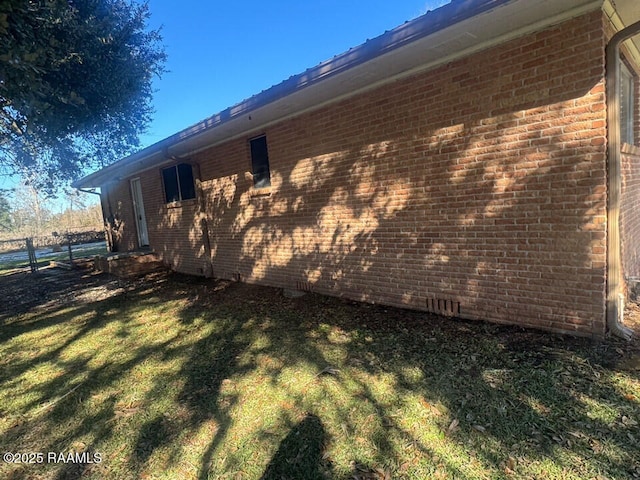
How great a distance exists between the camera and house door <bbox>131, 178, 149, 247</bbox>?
11.5 m

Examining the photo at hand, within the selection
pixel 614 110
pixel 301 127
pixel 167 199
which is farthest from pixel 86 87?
pixel 614 110

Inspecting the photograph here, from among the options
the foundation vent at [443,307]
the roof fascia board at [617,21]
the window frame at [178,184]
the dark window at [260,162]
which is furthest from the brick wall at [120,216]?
the roof fascia board at [617,21]

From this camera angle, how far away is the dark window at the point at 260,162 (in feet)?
21.8

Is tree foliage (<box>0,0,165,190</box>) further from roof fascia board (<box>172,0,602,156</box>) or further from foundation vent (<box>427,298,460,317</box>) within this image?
foundation vent (<box>427,298,460,317</box>)

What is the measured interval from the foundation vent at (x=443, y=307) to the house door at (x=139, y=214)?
Answer: 1013 cm

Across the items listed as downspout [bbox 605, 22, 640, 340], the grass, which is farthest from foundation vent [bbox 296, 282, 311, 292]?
downspout [bbox 605, 22, 640, 340]

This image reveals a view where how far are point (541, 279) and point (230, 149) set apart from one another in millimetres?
6106

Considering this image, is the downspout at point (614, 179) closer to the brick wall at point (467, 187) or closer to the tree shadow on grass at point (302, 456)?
the brick wall at point (467, 187)

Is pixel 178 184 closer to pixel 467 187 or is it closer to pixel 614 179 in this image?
pixel 467 187

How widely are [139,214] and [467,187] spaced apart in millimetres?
11087

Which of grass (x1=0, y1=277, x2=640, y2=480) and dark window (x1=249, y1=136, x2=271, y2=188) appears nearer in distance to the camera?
grass (x1=0, y1=277, x2=640, y2=480)

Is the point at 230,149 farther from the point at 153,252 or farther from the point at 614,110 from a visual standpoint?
the point at 614,110

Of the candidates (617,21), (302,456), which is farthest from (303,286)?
(617,21)

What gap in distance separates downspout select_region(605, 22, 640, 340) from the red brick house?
1 centimetres
